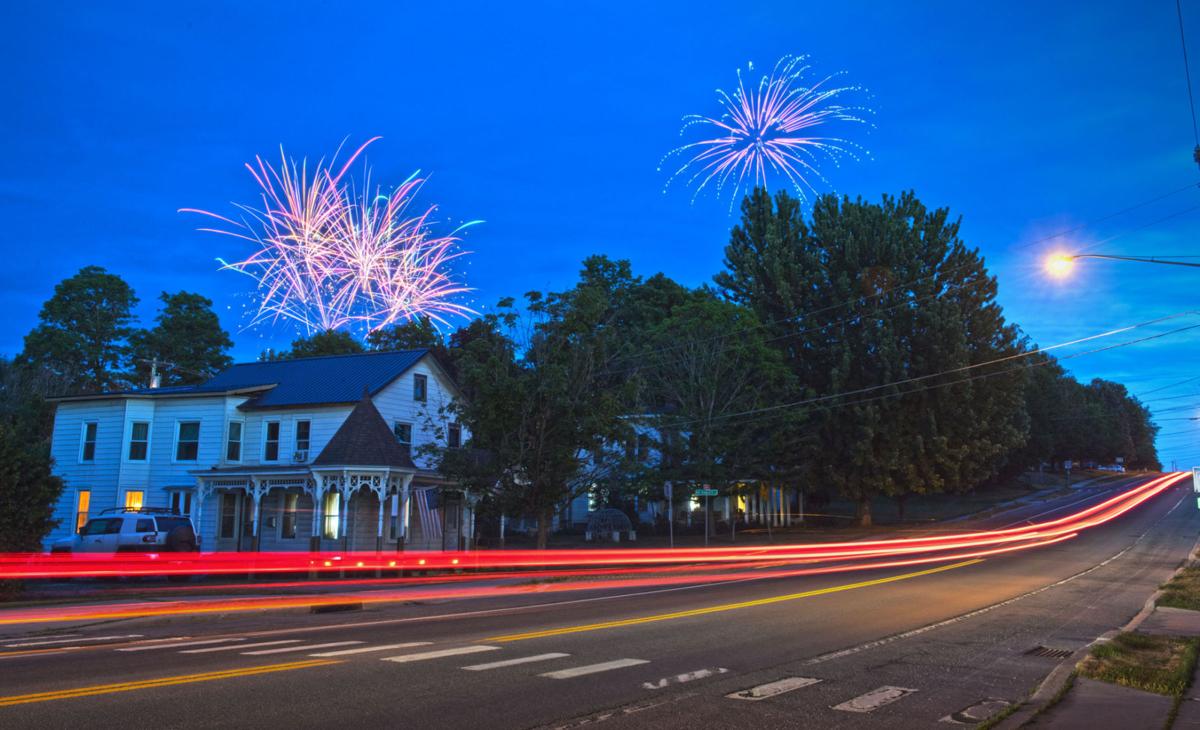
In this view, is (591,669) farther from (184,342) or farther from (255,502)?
(184,342)

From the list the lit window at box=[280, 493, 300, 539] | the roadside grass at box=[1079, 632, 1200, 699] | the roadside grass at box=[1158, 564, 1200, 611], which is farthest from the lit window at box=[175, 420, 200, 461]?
the roadside grass at box=[1079, 632, 1200, 699]

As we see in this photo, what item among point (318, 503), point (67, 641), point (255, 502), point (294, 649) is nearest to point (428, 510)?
point (318, 503)

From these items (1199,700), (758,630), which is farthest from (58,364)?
(1199,700)

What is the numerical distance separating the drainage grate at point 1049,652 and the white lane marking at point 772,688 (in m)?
3.97

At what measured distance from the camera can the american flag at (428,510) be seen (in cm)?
3575

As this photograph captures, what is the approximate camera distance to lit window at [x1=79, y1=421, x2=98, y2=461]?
3662 cm

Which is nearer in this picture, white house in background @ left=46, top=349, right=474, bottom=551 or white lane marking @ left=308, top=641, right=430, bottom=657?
white lane marking @ left=308, top=641, right=430, bottom=657

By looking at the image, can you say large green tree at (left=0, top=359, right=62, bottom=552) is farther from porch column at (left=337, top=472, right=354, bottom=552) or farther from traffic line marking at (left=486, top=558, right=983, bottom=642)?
traffic line marking at (left=486, top=558, right=983, bottom=642)

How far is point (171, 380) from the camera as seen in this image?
64.9 m

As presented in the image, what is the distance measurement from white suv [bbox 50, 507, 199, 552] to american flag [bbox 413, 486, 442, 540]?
9455mm

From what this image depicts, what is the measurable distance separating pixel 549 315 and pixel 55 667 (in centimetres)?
2181

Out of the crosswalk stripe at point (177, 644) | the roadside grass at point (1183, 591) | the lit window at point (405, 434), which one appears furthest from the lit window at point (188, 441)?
the roadside grass at point (1183, 591)

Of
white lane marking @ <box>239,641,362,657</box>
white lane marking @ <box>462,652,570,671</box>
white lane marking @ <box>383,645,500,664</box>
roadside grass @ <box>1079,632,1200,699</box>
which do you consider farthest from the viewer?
white lane marking @ <box>239,641,362,657</box>

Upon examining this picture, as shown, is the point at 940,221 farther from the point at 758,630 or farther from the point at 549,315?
the point at 758,630
